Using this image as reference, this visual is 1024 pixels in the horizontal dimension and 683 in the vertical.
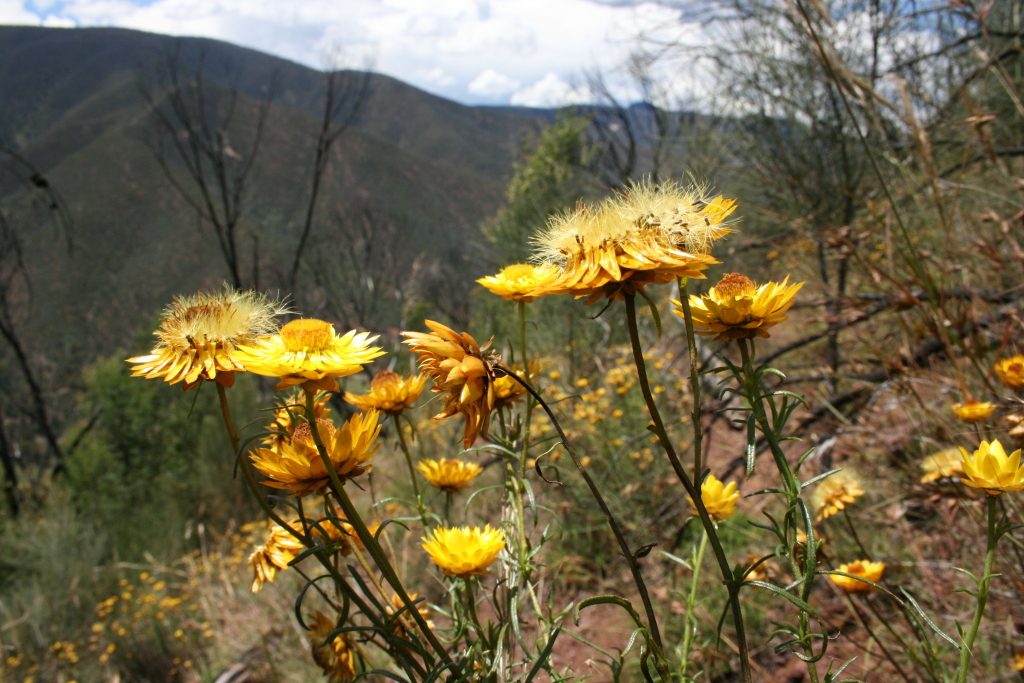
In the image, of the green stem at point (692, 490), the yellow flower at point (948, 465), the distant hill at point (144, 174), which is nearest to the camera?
the green stem at point (692, 490)

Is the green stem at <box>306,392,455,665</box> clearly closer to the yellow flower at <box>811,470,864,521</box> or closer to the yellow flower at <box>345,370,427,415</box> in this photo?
the yellow flower at <box>345,370,427,415</box>

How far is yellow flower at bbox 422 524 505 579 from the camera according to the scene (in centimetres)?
97

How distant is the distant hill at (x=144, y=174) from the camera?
28266 millimetres

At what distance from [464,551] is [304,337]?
495 mm

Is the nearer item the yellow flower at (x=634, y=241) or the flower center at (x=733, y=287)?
the yellow flower at (x=634, y=241)

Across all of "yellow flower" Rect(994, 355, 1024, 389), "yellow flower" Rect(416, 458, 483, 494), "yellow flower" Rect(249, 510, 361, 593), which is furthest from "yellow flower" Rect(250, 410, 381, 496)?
"yellow flower" Rect(994, 355, 1024, 389)

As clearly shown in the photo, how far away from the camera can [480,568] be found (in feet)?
3.21

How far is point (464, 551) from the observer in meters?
0.99

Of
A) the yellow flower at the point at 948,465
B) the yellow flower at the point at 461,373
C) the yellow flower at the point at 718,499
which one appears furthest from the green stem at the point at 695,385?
the yellow flower at the point at 948,465

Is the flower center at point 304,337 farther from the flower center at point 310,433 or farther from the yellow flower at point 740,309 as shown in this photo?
the yellow flower at point 740,309

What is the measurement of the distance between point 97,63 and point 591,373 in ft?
312

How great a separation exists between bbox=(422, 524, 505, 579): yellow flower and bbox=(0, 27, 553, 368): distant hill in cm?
1106

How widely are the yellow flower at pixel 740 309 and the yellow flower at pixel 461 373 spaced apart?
32cm

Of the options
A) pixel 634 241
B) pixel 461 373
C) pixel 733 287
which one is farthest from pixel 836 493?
pixel 461 373
